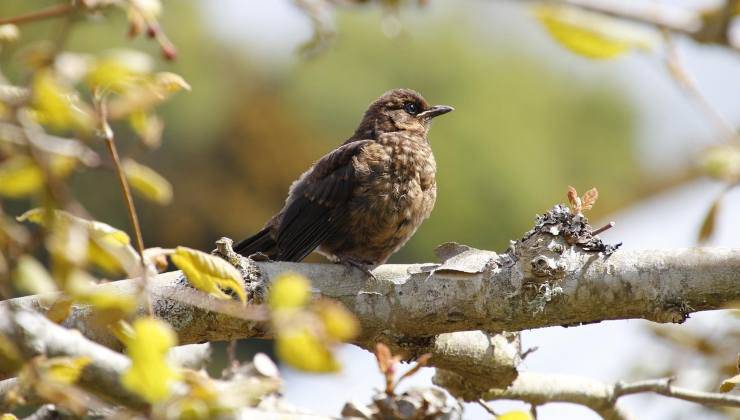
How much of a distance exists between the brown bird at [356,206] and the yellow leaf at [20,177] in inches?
96.0

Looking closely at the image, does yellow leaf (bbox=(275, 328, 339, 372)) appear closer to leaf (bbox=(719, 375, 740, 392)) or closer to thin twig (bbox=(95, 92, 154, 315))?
thin twig (bbox=(95, 92, 154, 315))

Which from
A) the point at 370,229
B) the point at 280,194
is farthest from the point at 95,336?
the point at 280,194

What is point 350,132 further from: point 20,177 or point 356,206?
point 20,177

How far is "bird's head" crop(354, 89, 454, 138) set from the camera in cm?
457

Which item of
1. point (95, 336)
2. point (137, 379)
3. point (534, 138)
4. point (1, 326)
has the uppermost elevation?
point (534, 138)

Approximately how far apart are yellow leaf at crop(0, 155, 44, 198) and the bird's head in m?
3.11

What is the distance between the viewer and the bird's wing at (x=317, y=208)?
3904mm

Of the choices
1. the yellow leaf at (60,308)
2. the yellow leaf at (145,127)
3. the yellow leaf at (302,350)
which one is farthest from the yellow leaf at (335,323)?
the yellow leaf at (60,308)

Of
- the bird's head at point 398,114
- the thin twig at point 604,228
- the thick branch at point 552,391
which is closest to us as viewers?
the thin twig at point 604,228

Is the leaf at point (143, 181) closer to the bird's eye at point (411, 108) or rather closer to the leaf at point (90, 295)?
the leaf at point (90, 295)

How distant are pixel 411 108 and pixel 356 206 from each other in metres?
0.98

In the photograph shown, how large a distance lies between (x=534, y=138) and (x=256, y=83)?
4.99 m

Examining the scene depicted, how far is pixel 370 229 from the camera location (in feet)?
12.9

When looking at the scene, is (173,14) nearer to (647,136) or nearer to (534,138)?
(534,138)
